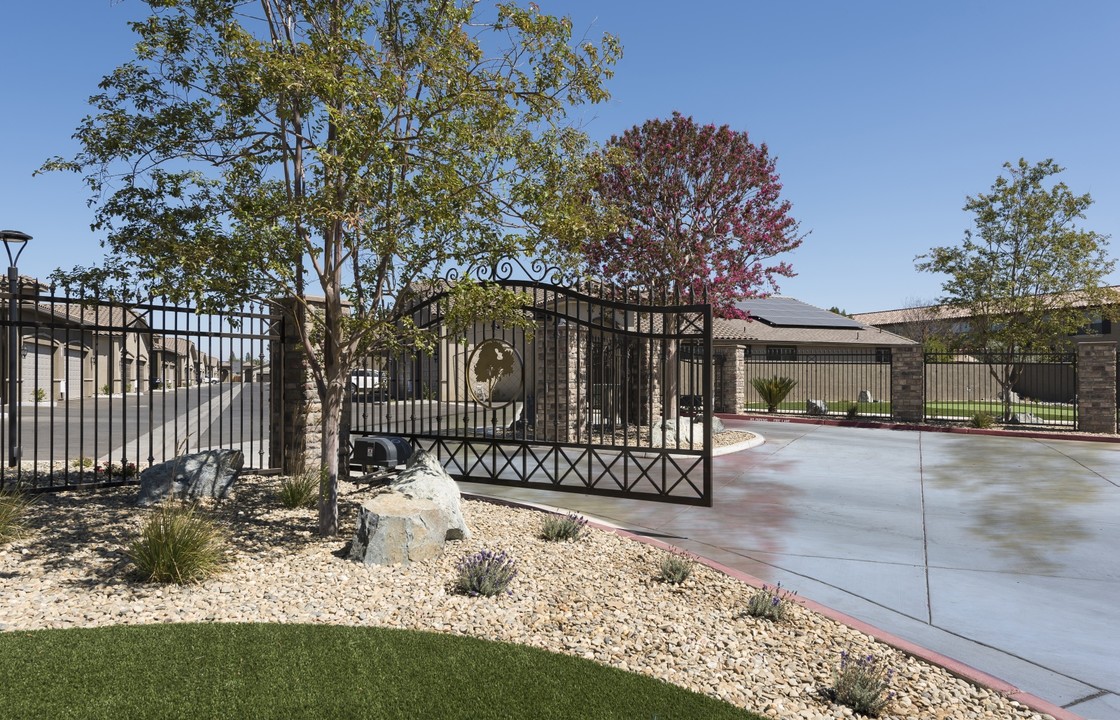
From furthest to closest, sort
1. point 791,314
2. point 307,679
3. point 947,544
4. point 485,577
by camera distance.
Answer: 1. point 791,314
2. point 947,544
3. point 485,577
4. point 307,679

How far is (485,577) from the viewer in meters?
5.93

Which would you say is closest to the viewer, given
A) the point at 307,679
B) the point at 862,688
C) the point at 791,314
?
the point at 862,688

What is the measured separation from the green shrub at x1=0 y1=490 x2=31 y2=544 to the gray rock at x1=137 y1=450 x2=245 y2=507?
1.24m

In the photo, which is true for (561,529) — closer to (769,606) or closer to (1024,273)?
(769,606)

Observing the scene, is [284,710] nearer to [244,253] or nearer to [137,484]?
[244,253]

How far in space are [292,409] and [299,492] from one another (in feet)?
6.87

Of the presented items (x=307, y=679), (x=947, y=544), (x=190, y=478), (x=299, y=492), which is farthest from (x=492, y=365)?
(x=307, y=679)

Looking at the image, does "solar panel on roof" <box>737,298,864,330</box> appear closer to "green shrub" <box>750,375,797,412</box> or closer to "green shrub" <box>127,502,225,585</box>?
"green shrub" <box>750,375,797,412</box>

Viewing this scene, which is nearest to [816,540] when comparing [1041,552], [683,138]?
[1041,552]

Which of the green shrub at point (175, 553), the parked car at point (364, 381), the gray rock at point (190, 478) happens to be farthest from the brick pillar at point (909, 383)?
the green shrub at point (175, 553)

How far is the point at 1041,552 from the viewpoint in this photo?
7.69m

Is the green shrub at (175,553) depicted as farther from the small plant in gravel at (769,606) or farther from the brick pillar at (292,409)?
the small plant in gravel at (769,606)

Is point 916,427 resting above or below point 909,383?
below

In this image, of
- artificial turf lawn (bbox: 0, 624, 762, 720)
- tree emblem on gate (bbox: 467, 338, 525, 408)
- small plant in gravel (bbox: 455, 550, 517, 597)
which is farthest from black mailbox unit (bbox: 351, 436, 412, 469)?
artificial turf lawn (bbox: 0, 624, 762, 720)
